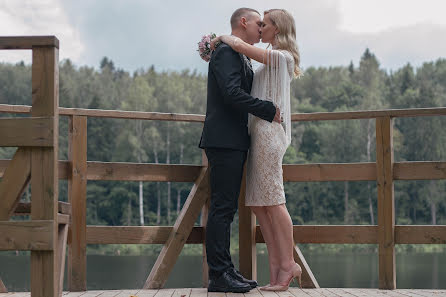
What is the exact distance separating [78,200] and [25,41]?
1.63 meters

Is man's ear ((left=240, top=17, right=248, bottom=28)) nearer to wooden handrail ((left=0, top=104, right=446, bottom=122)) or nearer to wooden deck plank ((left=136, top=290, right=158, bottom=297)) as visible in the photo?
wooden handrail ((left=0, top=104, right=446, bottom=122))

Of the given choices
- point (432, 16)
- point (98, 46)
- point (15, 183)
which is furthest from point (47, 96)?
point (432, 16)

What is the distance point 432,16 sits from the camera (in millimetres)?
88500

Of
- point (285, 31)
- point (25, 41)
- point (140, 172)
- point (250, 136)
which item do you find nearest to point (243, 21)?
point (285, 31)

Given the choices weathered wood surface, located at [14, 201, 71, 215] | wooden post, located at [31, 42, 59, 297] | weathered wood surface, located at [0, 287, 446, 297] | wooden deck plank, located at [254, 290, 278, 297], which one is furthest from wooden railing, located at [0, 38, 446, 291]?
wooden post, located at [31, 42, 59, 297]

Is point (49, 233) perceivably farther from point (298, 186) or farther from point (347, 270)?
point (298, 186)

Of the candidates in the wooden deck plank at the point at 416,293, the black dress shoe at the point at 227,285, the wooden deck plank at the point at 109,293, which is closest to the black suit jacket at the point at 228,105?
the black dress shoe at the point at 227,285

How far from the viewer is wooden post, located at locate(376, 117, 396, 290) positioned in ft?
13.9

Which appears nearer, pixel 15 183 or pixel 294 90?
pixel 15 183

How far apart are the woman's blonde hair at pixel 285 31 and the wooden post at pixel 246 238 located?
2.56ft

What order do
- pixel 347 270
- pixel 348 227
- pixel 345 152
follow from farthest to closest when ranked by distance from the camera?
pixel 345 152 → pixel 347 270 → pixel 348 227

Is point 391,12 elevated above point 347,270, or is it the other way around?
point 391,12

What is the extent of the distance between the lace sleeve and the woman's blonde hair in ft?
0.17

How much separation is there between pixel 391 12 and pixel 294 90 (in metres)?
35.6
